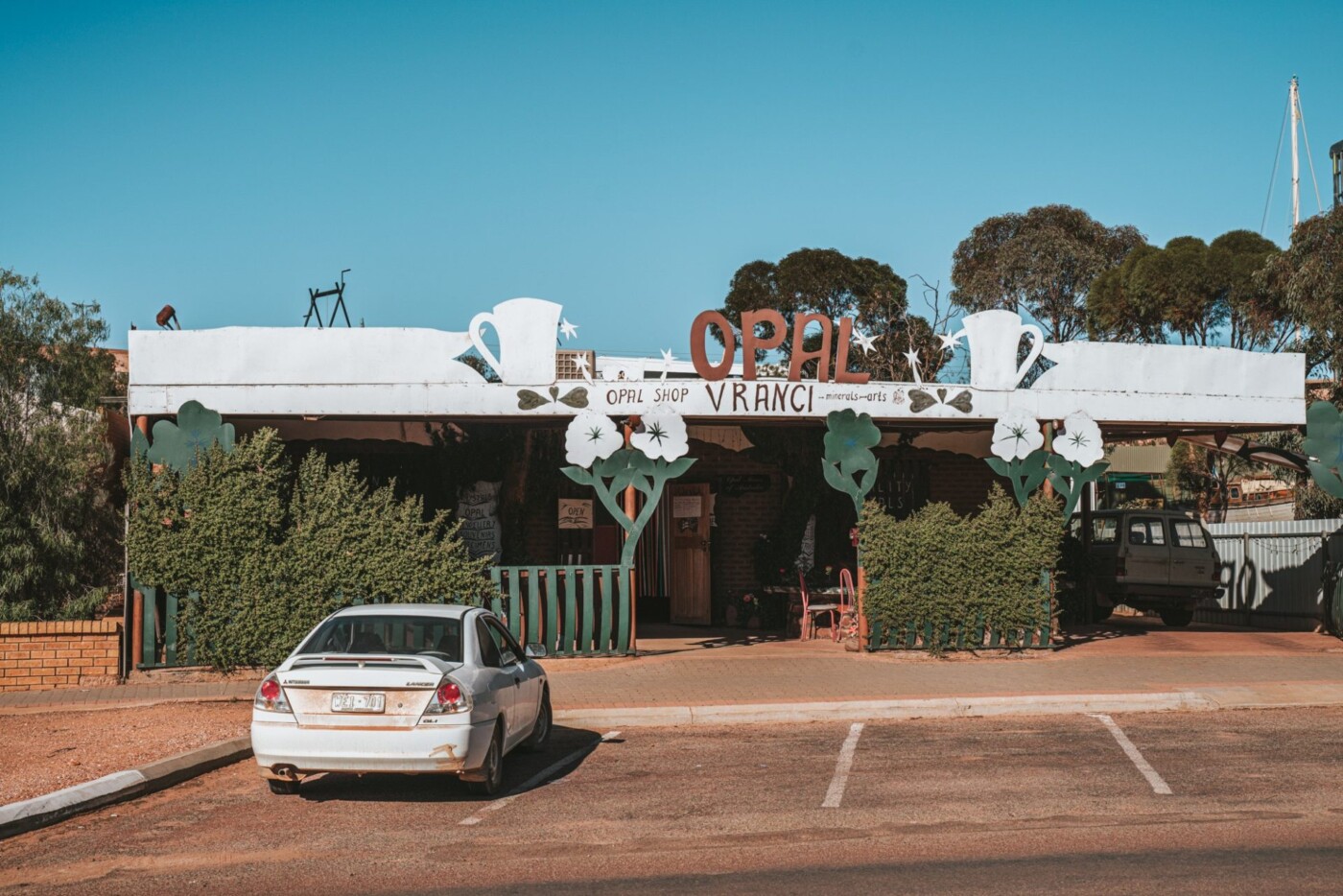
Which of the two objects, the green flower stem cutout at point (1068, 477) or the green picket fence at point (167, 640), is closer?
the green picket fence at point (167, 640)

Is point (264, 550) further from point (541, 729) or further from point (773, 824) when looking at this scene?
point (773, 824)

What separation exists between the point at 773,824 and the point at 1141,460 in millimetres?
40545

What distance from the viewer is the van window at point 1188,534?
23016mm

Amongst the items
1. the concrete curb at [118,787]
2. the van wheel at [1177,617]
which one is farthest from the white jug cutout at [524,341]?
the van wheel at [1177,617]

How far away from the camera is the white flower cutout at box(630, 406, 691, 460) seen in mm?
16297

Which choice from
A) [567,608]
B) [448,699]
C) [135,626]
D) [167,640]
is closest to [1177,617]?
[567,608]

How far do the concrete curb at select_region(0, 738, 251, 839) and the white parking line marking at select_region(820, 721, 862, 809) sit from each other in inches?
185

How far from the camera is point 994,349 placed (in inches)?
668

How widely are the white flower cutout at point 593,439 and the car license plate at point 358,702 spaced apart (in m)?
7.70

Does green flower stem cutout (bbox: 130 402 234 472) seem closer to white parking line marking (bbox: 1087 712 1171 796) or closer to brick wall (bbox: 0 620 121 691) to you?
brick wall (bbox: 0 620 121 691)

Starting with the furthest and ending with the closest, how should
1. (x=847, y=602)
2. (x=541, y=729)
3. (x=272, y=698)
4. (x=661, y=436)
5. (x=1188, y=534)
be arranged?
(x=1188, y=534) → (x=847, y=602) → (x=661, y=436) → (x=541, y=729) → (x=272, y=698)

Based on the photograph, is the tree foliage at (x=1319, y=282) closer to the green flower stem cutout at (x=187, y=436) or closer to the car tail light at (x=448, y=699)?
the green flower stem cutout at (x=187, y=436)

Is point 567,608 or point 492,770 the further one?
point 567,608

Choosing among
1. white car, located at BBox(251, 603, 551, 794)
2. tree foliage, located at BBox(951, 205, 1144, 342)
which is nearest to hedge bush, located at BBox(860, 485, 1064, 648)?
white car, located at BBox(251, 603, 551, 794)
